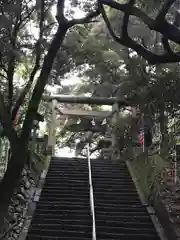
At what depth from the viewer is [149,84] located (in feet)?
39.8

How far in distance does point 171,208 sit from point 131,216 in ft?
2.99

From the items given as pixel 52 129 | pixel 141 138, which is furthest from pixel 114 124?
pixel 52 129

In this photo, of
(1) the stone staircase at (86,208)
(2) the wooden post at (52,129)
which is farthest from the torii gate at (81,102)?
(1) the stone staircase at (86,208)

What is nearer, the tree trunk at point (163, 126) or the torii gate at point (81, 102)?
the tree trunk at point (163, 126)

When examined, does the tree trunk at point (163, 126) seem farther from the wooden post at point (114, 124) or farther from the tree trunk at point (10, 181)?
the tree trunk at point (10, 181)

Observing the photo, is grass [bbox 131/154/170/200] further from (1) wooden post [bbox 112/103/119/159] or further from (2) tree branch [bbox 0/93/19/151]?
(1) wooden post [bbox 112/103/119/159]

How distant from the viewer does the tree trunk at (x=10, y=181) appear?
553 centimetres

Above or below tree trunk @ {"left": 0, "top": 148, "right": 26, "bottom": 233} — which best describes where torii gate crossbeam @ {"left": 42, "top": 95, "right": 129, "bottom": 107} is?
above

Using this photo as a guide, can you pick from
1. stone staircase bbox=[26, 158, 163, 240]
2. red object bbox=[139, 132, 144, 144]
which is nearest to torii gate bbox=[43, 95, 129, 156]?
red object bbox=[139, 132, 144, 144]

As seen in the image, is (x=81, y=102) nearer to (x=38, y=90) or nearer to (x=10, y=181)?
(x=38, y=90)

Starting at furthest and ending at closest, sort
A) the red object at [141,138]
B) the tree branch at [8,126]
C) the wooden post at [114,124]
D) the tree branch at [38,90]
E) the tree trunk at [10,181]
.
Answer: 1. the wooden post at [114,124]
2. the red object at [141,138]
3. the tree branch at [38,90]
4. the tree branch at [8,126]
5. the tree trunk at [10,181]

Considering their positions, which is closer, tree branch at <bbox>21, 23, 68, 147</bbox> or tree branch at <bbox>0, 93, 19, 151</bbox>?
tree branch at <bbox>0, 93, 19, 151</bbox>

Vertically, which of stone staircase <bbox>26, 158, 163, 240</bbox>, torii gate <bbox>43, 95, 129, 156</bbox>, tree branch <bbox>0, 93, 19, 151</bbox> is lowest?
stone staircase <bbox>26, 158, 163, 240</bbox>

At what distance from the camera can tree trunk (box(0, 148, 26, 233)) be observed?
5531mm
